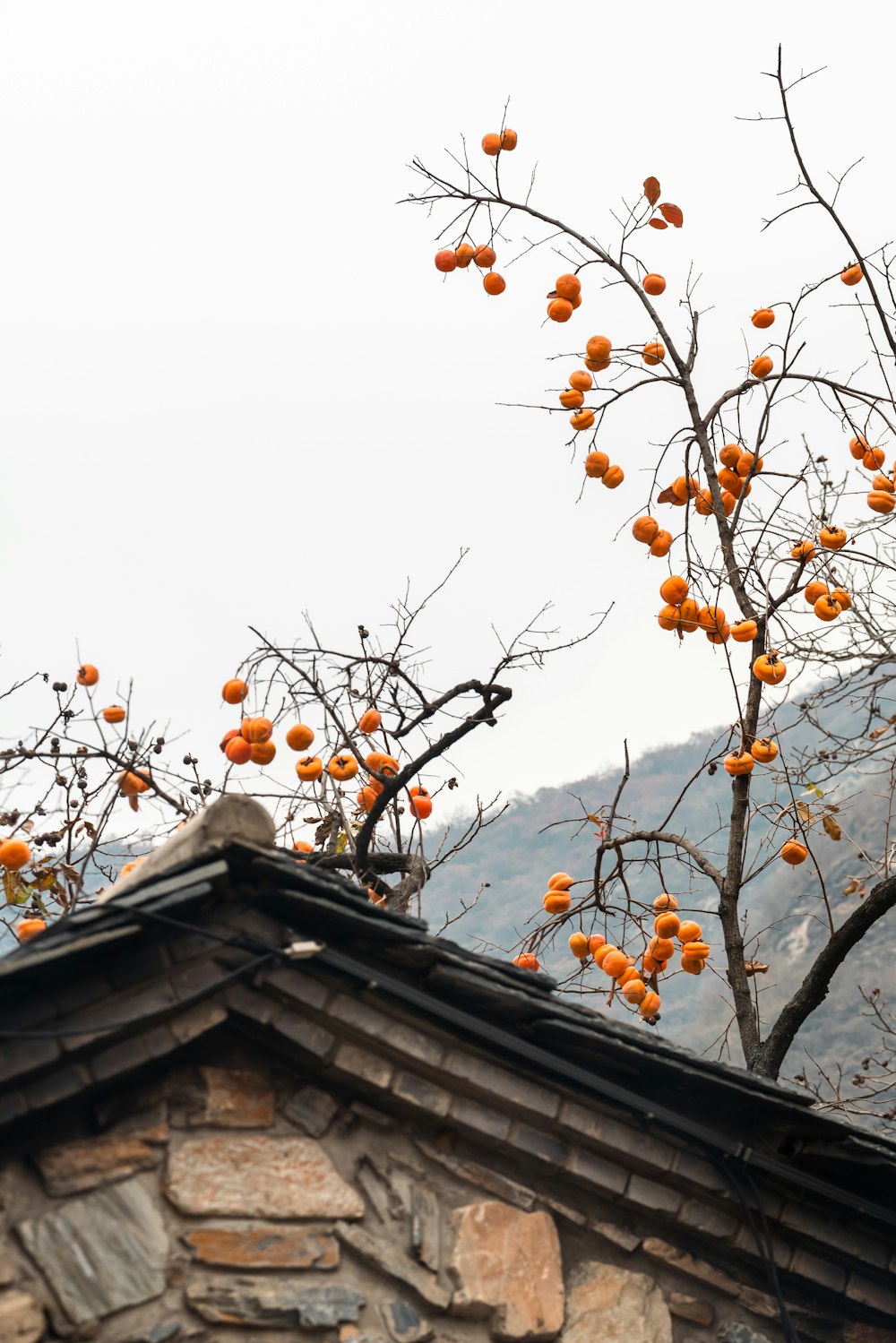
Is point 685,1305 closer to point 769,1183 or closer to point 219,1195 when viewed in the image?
point 769,1183

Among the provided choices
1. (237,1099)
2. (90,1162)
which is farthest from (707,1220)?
(90,1162)

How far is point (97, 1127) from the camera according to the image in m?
2.81

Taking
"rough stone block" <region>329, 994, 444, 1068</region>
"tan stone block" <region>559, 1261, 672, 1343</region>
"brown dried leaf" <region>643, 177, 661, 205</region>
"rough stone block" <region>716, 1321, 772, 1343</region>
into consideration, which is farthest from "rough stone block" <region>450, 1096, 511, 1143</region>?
"brown dried leaf" <region>643, 177, 661, 205</region>

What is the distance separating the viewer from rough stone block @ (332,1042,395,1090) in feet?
9.95

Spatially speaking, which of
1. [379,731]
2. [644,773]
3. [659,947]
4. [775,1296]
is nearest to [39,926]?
[379,731]

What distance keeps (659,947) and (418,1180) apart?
2977mm

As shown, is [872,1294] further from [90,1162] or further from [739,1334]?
Answer: [90,1162]

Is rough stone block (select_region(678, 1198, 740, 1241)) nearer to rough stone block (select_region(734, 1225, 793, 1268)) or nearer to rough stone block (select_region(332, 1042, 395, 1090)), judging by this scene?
rough stone block (select_region(734, 1225, 793, 1268))

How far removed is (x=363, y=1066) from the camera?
3.05 meters

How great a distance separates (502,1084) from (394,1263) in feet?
1.54

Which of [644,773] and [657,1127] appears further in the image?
[644,773]

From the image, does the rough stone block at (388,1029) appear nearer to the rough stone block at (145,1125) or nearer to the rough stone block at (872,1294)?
the rough stone block at (145,1125)

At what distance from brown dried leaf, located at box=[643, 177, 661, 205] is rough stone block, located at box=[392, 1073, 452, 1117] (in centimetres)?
536

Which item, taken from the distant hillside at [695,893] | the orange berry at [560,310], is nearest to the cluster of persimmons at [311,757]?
the orange berry at [560,310]
